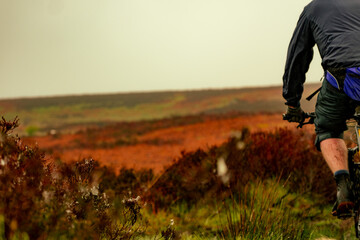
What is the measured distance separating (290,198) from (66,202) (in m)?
4.57

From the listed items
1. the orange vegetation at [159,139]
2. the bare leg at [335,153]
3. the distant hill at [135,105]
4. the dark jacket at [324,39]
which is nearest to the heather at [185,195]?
the bare leg at [335,153]

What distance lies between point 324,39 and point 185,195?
4.00 meters

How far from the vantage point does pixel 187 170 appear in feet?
21.6

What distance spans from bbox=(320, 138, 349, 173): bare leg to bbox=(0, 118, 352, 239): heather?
0.87 metres

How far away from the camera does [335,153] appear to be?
2.80 m

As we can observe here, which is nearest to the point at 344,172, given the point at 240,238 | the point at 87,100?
the point at 240,238

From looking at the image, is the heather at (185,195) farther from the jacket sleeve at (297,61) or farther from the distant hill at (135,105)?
the distant hill at (135,105)

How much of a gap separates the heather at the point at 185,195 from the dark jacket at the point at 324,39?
1.06 m

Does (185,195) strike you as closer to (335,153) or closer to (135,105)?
(335,153)

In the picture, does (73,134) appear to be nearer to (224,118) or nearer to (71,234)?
(224,118)

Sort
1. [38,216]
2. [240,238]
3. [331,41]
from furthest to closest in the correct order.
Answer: [240,238] < [331,41] < [38,216]

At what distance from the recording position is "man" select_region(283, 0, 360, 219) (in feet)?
8.50

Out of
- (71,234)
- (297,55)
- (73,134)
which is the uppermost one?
(297,55)

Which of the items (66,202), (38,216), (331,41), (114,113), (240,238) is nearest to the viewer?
(38,216)
